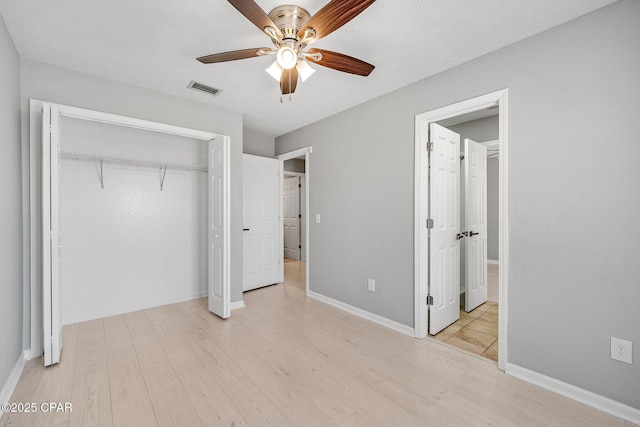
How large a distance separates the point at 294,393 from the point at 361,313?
1.55 m

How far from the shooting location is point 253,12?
1.43 meters

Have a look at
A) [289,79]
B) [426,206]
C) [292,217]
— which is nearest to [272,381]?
[426,206]

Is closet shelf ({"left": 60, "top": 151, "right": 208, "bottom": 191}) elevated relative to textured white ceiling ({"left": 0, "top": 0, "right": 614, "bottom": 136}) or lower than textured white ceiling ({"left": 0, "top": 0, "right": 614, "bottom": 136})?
lower

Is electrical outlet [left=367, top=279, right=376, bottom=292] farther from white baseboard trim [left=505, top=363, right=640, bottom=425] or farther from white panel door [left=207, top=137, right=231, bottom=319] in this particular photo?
white panel door [left=207, top=137, right=231, bottom=319]

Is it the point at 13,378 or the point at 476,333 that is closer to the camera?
the point at 13,378

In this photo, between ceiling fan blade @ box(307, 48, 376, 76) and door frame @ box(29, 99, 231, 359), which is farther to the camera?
door frame @ box(29, 99, 231, 359)

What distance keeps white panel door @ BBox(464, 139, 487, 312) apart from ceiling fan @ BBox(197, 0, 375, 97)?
216 cm

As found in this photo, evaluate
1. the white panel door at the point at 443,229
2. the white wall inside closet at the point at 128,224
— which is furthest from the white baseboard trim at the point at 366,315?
the white wall inside closet at the point at 128,224

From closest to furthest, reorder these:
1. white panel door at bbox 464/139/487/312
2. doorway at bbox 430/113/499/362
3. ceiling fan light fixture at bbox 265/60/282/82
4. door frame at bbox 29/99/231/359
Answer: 1. ceiling fan light fixture at bbox 265/60/282/82
2. door frame at bbox 29/99/231/359
3. doorway at bbox 430/113/499/362
4. white panel door at bbox 464/139/487/312

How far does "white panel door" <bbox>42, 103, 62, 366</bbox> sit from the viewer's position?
215 centimetres

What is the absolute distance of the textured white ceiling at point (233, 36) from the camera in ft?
5.72

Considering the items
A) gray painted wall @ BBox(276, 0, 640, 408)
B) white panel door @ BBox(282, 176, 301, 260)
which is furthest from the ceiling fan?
white panel door @ BBox(282, 176, 301, 260)

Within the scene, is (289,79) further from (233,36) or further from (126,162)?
(126,162)

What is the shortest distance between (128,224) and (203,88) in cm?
179
